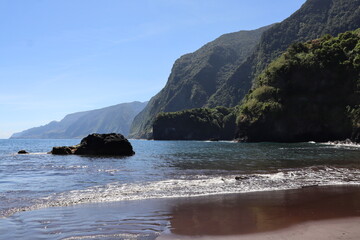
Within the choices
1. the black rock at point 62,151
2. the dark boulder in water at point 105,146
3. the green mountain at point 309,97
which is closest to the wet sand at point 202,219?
the dark boulder in water at point 105,146

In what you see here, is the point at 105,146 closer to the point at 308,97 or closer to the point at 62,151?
the point at 62,151

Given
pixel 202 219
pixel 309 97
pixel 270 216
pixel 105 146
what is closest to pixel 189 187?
pixel 202 219

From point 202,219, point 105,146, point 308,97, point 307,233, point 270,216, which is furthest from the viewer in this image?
point 308,97

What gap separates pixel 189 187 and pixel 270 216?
7242mm

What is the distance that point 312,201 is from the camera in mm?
12961

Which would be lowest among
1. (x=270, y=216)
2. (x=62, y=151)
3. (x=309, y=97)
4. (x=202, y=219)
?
(x=270, y=216)

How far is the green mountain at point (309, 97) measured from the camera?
353 feet

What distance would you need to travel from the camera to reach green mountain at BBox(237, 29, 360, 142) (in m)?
108

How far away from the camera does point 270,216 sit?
1047 centimetres

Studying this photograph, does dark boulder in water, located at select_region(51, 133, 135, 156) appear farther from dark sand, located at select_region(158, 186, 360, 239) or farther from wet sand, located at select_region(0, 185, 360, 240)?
dark sand, located at select_region(158, 186, 360, 239)

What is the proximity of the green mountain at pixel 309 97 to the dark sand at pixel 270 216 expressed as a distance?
317 ft

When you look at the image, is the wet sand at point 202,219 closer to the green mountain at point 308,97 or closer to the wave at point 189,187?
the wave at point 189,187

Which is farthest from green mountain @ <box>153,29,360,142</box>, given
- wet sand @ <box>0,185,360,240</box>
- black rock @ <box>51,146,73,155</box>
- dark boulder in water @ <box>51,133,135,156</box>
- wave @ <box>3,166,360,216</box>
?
wet sand @ <box>0,185,360,240</box>

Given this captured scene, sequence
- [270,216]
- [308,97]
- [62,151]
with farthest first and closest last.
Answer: [308,97]
[62,151]
[270,216]
